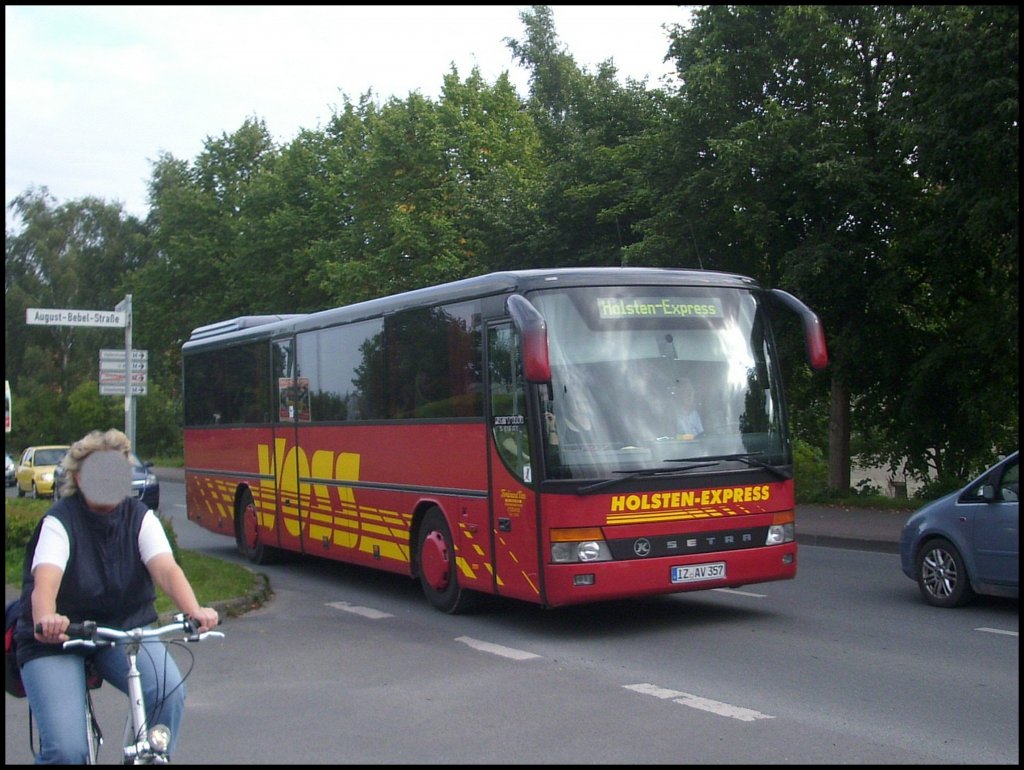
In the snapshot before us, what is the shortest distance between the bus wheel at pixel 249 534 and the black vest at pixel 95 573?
1175 centimetres

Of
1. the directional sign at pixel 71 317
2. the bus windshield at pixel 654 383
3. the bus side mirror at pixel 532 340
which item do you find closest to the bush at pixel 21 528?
the directional sign at pixel 71 317

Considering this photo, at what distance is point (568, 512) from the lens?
966 centimetres

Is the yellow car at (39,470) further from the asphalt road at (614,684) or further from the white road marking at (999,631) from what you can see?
the white road marking at (999,631)

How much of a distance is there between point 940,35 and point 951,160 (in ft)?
5.92

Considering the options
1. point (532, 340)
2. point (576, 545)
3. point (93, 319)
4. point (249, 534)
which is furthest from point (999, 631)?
point (93, 319)

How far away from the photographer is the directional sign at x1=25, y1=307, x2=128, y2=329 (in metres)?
18.7

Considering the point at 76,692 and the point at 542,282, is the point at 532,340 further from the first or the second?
the point at 76,692

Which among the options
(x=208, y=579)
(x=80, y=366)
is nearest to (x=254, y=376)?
(x=208, y=579)

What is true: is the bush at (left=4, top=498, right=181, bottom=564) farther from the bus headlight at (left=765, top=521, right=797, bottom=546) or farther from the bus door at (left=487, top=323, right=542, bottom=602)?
the bus headlight at (left=765, top=521, right=797, bottom=546)

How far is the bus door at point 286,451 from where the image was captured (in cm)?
1502

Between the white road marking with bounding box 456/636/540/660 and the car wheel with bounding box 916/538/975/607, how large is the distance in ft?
13.9

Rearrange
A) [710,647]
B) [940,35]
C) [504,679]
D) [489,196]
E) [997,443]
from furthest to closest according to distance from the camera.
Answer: [489,196]
[997,443]
[940,35]
[710,647]
[504,679]

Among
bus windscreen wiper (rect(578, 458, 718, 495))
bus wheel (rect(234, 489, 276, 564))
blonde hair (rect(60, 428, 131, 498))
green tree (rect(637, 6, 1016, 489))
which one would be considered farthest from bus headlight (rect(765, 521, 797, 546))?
green tree (rect(637, 6, 1016, 489))

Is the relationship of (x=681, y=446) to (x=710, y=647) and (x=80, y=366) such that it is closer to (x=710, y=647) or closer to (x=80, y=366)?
(x=710, y=647)
